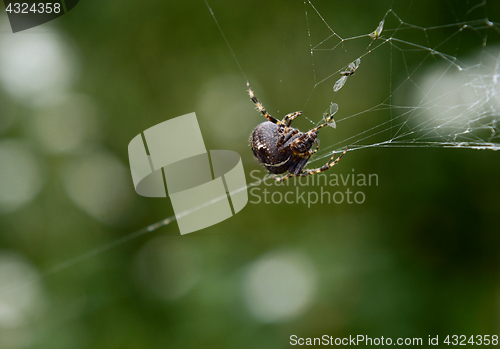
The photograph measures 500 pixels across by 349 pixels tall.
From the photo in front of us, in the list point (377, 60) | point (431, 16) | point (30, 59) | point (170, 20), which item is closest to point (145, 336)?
point (30, 59)

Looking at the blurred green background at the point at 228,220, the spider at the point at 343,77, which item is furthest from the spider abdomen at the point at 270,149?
the blurred green background at the point at 228,220

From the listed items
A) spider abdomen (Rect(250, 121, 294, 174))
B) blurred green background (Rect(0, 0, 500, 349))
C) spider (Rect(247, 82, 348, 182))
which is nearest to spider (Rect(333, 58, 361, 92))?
spider (Rect(247, 82, 348, 182))

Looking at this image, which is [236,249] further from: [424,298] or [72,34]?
[72,34]

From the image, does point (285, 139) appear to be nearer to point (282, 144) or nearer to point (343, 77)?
point (282, 144)

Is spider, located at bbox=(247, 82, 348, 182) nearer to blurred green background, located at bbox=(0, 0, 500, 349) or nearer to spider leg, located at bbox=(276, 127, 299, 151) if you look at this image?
spider leg, located at bbox=(276, 127, 299, 151)

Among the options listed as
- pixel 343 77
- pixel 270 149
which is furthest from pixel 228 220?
pixel 343 77
